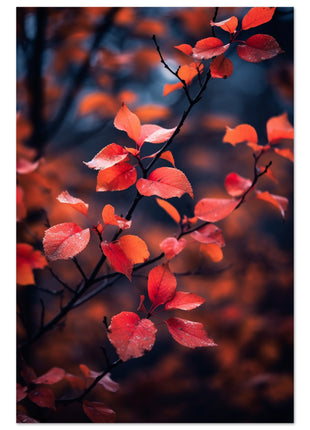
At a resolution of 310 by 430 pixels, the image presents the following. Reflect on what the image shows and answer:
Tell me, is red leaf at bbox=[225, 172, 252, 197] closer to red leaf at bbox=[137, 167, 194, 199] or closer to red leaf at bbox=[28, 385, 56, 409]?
red leaf at bbox=[137, 167, 194, 199]

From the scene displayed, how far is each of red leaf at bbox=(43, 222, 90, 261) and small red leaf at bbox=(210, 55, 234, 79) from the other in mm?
274

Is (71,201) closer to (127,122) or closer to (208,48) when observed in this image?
(127,122)

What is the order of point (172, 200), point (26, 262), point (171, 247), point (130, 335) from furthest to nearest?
point (172, 200) → point (26, 262) → point (171, 247) → point (130, 335)

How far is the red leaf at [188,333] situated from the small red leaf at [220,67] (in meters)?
0.34

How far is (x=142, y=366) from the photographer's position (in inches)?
65.0

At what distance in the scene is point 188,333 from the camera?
0.46m

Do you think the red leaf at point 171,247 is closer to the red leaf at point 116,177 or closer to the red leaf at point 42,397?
the red leaf at point 116,177

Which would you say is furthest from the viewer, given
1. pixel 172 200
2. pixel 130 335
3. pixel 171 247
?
pixel 172 200

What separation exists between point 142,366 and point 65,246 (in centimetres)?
141

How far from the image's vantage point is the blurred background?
1.00 meters

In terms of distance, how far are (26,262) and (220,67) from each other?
22.3 inches

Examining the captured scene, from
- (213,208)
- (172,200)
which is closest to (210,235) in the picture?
(213,208)

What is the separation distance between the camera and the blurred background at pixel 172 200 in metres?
1.00
